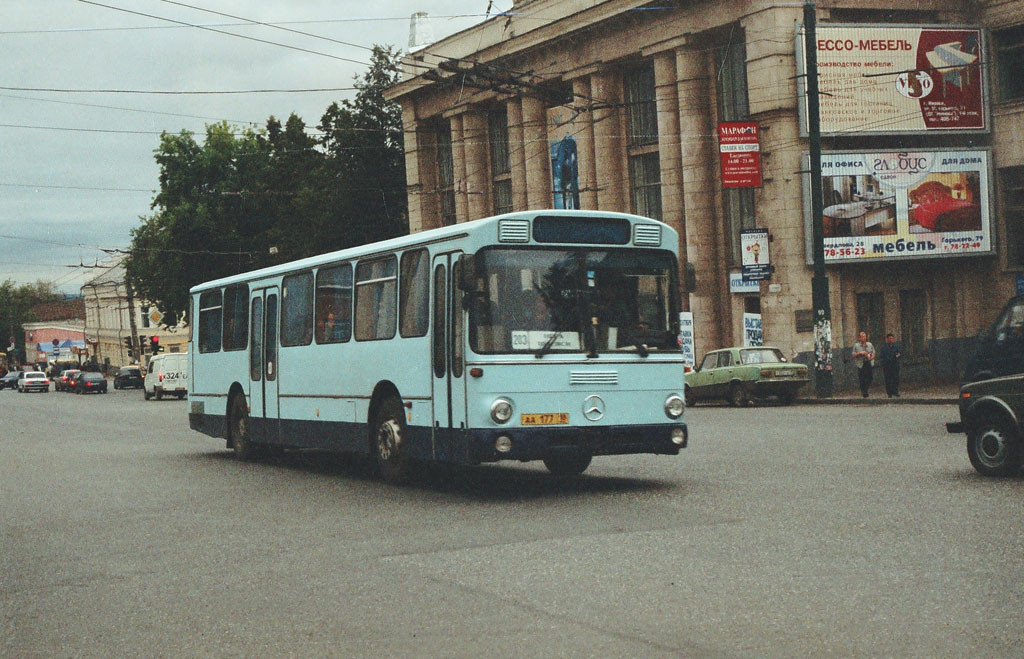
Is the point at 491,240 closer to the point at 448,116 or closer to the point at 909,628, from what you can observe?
the point at 909,628

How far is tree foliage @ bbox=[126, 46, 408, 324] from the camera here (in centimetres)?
6712

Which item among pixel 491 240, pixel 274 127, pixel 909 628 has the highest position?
pixel 274 127

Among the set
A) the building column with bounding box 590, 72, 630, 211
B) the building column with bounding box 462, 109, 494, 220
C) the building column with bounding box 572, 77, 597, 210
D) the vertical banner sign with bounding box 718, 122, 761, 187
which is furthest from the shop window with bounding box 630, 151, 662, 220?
the building column with bounding box 462, 109, 494, 220

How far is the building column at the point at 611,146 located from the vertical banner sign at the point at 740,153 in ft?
28.5

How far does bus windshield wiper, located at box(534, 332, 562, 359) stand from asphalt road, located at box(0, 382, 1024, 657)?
1381mm

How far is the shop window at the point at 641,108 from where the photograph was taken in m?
46.2

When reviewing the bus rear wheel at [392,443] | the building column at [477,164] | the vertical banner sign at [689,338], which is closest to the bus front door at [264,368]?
the bus rear wheel at [392,443]

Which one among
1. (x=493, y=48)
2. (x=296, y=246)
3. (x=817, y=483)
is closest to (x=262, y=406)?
(x=817, y=483)

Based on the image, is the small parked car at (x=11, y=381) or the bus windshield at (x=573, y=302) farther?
the small parked car at (x=11, y=381)

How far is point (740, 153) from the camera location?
38.8m

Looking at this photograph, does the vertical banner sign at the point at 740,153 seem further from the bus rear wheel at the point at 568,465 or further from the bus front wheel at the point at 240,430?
the bus rear wheel at the point at 568,465

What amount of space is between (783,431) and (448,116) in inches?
1487

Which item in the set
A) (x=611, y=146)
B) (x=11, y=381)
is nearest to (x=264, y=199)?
(x=611, y=146)

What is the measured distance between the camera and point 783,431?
71.2 ft
